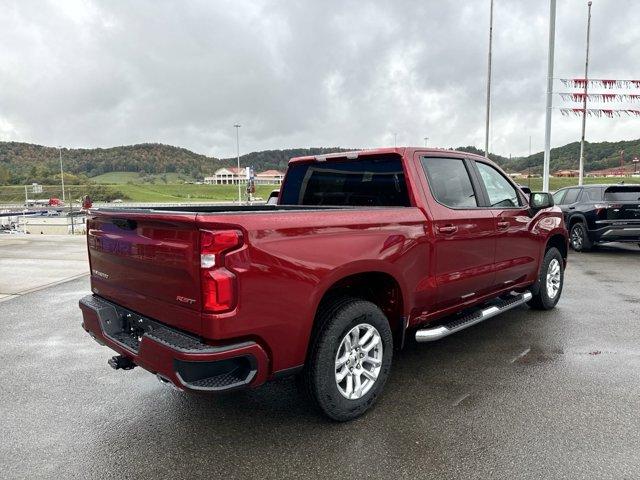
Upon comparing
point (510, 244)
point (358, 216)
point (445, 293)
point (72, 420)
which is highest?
point (358, 216)

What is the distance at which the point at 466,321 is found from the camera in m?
Answer: 4.03

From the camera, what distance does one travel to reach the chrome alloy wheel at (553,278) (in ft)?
18.9

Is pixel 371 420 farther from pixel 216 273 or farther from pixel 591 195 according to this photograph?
pixel 591 195

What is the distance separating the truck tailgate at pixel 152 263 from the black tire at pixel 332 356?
31.6 inches

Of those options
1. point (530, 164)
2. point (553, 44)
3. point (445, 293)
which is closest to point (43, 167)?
point (530, 164)

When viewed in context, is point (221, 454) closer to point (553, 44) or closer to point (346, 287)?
point (346, 287)

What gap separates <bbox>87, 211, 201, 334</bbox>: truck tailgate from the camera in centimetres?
252

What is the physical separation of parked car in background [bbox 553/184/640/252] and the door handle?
8518 mm

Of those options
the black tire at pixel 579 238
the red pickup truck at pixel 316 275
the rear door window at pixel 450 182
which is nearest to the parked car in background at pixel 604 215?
the black tire at pixel 579 238

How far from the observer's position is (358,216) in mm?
3102

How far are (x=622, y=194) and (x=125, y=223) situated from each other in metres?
11.0

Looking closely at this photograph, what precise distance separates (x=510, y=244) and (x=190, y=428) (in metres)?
3.38

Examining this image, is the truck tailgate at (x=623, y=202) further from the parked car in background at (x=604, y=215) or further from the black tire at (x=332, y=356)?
the black tire at (x=332, y=356)

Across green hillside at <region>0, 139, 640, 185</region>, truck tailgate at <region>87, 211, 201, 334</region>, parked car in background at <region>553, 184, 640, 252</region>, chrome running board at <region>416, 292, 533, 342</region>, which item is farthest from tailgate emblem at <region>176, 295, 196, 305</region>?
green hillside at <region>0, 139, 640, 185</region>
